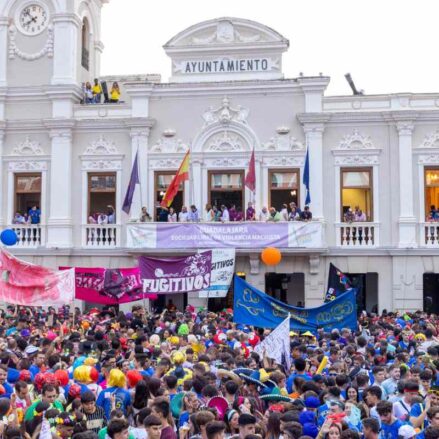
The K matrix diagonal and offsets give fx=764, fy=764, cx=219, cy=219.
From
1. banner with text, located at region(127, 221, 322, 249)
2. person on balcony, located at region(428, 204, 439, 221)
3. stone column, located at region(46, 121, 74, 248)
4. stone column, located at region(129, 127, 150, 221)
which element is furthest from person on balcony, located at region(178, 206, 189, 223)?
person on balcony, located at region(428, 204, 439, 221)

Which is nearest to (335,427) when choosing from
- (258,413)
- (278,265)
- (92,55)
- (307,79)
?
(258,413)

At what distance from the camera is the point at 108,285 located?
20625mm

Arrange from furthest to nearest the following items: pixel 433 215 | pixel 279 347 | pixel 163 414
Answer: pixel 433 215, pixel 279 347, pixel 163 414

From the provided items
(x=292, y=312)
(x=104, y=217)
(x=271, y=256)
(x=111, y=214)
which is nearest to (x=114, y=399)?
(x=292, y=312)

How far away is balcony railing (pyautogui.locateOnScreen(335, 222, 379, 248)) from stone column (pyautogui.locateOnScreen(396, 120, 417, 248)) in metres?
0.85

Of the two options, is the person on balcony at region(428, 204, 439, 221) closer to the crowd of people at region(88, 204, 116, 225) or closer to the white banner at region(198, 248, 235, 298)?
the white banner at region(198, 248, 235, 298)

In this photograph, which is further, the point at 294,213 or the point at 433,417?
the point at 294,213

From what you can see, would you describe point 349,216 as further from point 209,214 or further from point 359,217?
point 209,214

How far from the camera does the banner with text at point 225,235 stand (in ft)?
81.1

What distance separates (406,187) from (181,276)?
9.46 meters

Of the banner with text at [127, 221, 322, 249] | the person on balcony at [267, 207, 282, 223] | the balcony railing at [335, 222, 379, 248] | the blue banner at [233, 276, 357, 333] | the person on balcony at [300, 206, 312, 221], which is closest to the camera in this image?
the blue banner at [233, 276, 357, 333]

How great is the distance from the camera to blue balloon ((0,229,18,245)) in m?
24.5

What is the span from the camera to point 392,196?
25.6 meters

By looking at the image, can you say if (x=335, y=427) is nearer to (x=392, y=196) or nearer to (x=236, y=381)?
(x=236, y=381)
